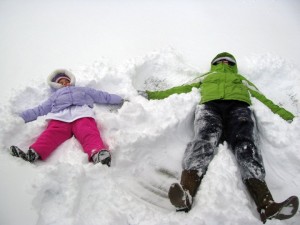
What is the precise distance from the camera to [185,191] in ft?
7.04

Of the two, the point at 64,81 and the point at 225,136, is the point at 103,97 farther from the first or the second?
the point at 225,136

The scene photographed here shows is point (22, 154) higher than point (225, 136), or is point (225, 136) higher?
point (225, 136)

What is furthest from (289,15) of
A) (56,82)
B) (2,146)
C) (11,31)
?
(2,146)

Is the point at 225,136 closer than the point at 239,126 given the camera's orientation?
No


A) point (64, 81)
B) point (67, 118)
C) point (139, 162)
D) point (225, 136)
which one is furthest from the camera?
point (64, 81)

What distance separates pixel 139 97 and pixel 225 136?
1.23 meters

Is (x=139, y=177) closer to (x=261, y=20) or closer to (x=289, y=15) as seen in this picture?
(x=261, y=20)

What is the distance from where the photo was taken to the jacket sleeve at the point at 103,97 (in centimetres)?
348

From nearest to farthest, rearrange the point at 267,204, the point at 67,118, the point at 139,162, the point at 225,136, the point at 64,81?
the point at 267,204, the point at 139,162, the point at 225,136, the point at 67,118, the point at 64,81

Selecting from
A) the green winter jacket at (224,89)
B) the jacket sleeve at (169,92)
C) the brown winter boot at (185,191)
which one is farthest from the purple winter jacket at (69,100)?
the brown winter boot at (185,191)

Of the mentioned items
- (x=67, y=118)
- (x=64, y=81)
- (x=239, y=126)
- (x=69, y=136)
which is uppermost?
(x=239, y=126)

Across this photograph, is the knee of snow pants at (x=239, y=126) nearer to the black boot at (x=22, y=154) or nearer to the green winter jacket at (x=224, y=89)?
the green winter jacket at (x=224, y=89)

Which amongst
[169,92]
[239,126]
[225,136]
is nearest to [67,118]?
[169,92]

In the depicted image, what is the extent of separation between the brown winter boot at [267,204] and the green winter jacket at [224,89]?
1122mm
